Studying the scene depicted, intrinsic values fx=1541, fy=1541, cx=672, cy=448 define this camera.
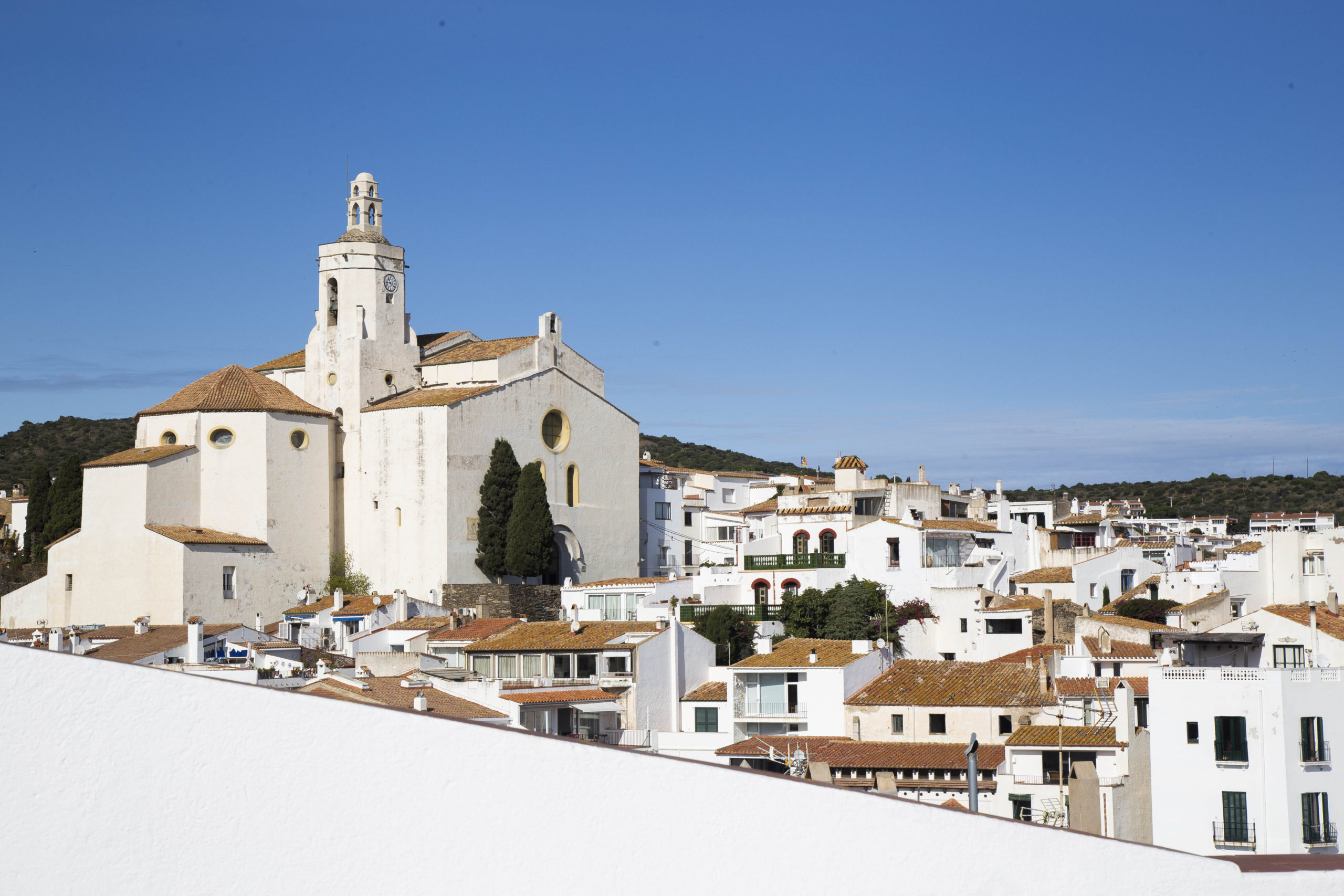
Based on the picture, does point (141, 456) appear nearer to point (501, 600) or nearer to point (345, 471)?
point (345, 471)

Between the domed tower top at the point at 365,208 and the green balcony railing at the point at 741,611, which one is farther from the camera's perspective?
the domed tower top at the point at 365,208

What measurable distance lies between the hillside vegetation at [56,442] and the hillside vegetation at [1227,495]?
5272 cm

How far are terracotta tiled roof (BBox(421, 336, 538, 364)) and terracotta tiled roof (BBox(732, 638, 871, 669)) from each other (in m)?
21.7

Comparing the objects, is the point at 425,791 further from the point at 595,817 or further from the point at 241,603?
the point at 241,603

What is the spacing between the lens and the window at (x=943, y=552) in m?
42.5

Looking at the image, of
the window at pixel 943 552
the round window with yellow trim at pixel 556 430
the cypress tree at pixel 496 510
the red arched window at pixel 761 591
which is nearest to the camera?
the window at pixel 943 552

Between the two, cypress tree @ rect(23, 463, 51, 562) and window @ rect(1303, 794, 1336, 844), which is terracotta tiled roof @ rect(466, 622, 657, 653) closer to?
window @ rect(1303, 794, 1336, 844)

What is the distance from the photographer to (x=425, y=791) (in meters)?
6.93

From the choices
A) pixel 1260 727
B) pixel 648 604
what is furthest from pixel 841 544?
pixel 1260 727

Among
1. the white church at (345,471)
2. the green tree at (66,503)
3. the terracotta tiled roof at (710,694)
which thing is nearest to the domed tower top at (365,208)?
the white church at (345,471)

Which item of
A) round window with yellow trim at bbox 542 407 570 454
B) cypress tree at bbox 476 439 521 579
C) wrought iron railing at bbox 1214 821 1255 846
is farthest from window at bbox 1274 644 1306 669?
round window with yellow trim at bbox 542 407 570 454

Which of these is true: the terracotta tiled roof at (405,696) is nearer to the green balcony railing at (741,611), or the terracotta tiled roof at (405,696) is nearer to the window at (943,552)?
the green balcony railing at (741,611)

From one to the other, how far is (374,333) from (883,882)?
49.0 m

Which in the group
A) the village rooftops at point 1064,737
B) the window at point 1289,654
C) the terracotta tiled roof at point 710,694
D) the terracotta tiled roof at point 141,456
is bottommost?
the terracotta tiled roof at point 710,694
